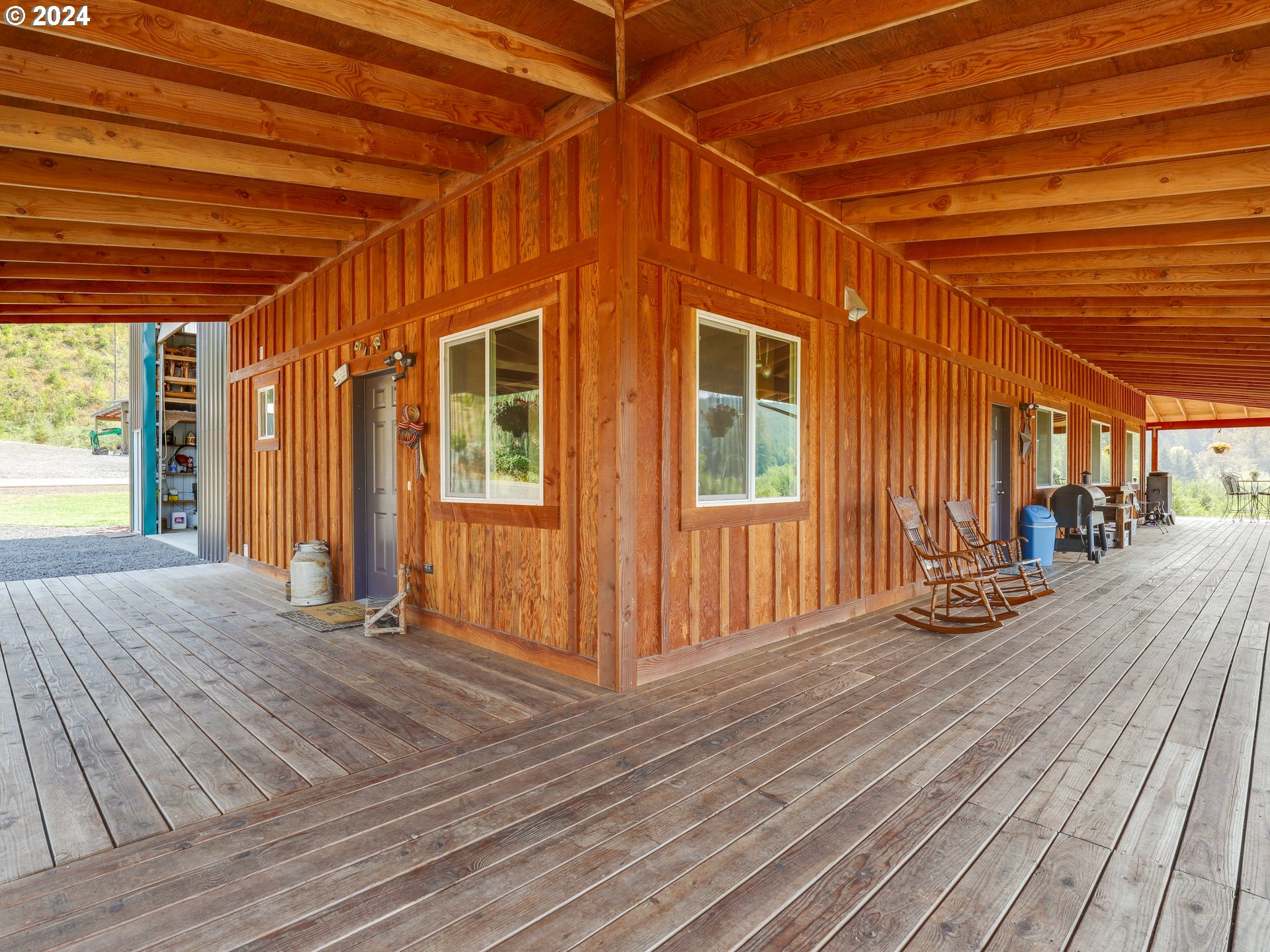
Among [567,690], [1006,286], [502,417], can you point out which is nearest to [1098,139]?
[1006,286]

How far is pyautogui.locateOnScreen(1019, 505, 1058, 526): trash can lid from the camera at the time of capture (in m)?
7.90

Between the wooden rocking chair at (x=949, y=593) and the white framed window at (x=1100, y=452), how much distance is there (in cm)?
773

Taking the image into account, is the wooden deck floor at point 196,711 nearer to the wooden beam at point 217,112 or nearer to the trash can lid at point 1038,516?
the wooden beam at point 217,112

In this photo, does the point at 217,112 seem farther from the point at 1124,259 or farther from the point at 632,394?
the point at 1124,259

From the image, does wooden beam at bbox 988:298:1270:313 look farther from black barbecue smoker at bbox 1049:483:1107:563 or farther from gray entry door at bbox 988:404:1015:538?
black barbecue smoker at bbox 1049:483:1107:563

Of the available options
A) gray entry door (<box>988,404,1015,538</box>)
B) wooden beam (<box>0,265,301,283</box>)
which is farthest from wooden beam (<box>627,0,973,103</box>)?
gray entry door (<box>988,404,1015,538</box>)

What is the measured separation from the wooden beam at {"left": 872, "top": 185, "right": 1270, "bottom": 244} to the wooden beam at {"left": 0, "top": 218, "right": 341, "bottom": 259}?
5.28m

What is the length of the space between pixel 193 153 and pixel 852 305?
4710mm

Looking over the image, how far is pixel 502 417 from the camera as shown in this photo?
4.33 m

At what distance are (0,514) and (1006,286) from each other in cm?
2123

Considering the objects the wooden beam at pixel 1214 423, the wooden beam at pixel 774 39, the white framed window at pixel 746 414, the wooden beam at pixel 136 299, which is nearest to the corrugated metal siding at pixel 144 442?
the wooden beam at pixel 136 299

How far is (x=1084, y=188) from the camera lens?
4422 mm

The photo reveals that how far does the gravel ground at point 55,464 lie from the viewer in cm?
2184

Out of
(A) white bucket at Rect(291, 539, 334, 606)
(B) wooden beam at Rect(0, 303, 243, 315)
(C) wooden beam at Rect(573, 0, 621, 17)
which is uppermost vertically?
(C) wooden beam at Rect(573, 0, 621, 17)
